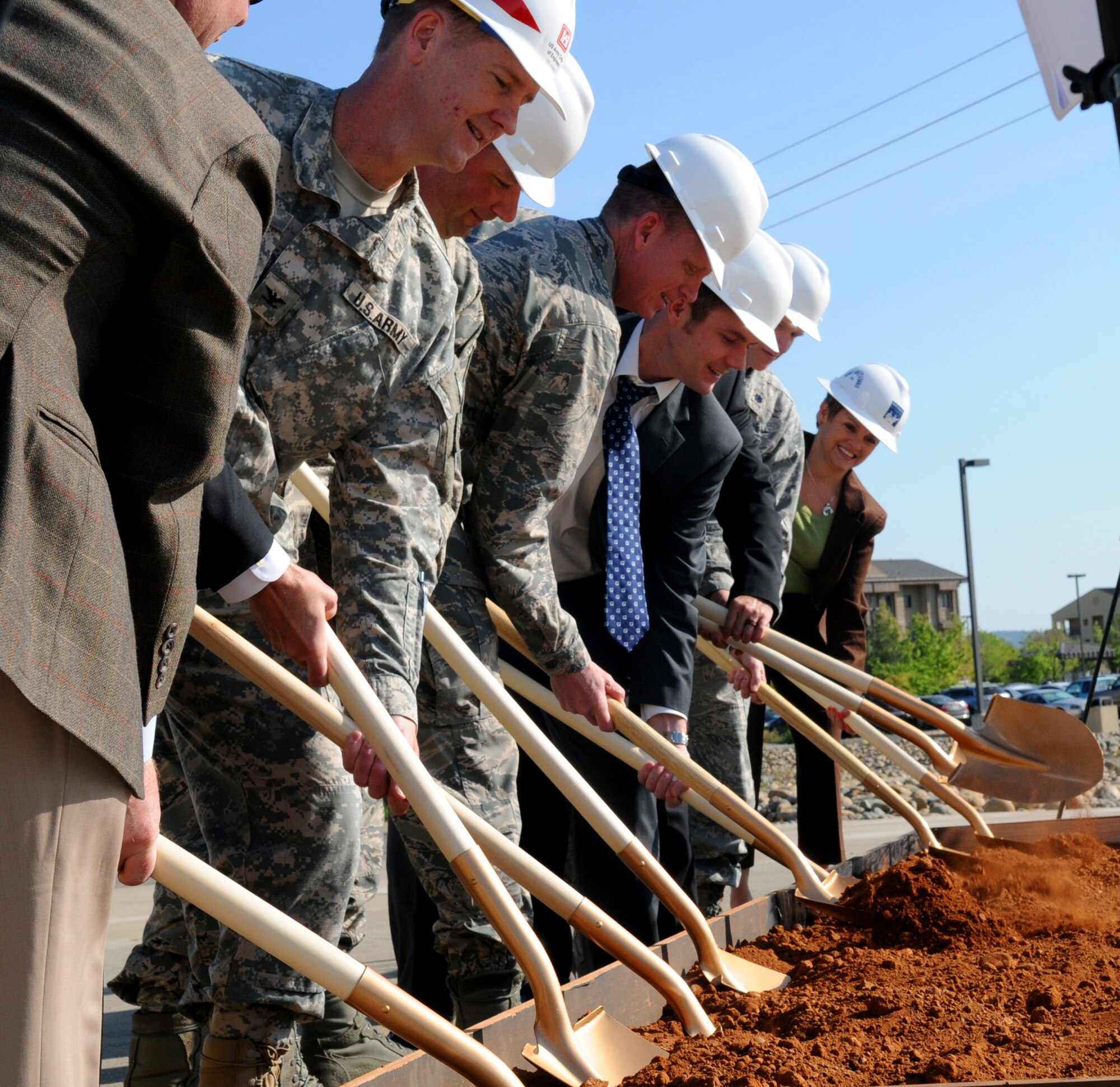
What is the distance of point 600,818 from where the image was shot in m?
3.32

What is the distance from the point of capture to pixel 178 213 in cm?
122

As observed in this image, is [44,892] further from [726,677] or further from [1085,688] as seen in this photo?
[1085,688]

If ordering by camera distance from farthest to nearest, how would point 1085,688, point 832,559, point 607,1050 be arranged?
point 1085,688
point 832,559
point 607,1050

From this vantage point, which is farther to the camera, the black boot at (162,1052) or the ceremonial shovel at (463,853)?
the black boot at (162,1052)

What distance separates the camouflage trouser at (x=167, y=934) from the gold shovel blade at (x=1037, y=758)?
300 cm

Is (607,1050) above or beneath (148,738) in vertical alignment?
beneath

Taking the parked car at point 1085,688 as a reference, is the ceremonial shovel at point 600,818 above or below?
below

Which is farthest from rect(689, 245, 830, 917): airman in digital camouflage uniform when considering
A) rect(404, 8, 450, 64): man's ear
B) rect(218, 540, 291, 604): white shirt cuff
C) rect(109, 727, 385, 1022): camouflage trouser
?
rect(218, 540, 291, 604): white shirt cuff

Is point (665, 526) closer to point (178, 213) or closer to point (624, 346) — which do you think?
point (624, 346)

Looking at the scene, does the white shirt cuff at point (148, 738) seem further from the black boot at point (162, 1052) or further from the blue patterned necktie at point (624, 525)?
the blue patterned necktie at point (624, 525)

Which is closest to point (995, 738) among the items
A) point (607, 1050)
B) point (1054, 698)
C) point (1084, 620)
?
point (607, 1050)

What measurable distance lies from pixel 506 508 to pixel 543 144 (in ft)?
2.89

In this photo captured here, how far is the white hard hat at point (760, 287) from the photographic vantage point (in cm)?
441

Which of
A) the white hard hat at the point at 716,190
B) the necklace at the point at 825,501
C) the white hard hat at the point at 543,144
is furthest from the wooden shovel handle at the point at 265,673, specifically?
the necklace at the point at 825,501
